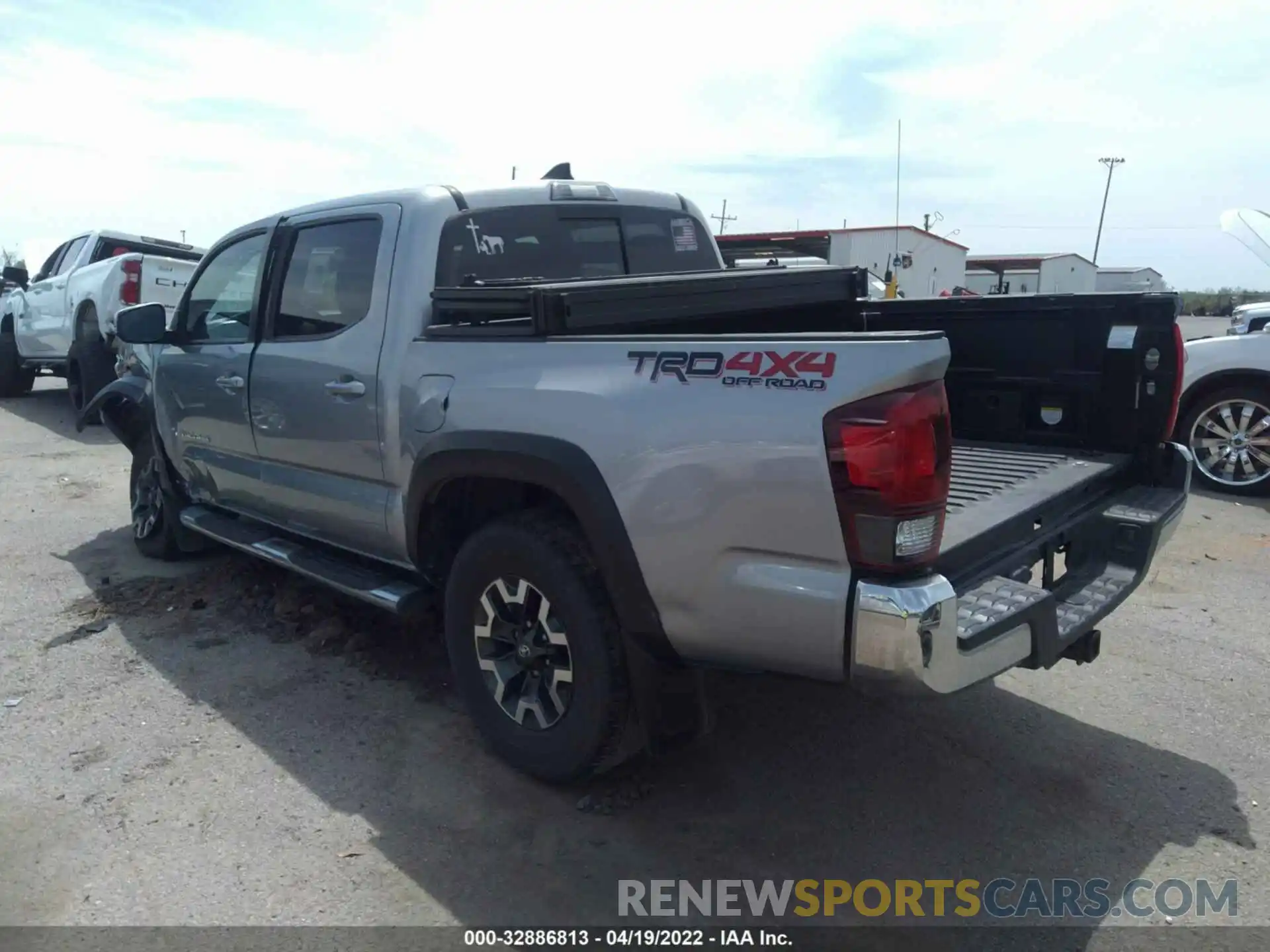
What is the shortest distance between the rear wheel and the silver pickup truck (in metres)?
4.09

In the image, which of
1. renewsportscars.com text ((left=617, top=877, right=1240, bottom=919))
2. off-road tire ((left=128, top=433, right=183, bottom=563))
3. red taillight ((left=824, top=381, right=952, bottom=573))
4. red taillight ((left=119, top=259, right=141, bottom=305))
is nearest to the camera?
red taillight ((left=824, top=381, right=952, bottom=573))

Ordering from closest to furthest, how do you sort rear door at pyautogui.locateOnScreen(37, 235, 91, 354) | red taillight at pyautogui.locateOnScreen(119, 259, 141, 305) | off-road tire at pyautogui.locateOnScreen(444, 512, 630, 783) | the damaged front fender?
off-road tire at pyautogui.locateOnScreen(444, 512, 630, 783)
the damaged front fender
red taillight at pyautogui.locateOnScreen(119, 259, 141, 305)
rear door at pyautogui.locateOnScreen(37, 235, 91, 354)

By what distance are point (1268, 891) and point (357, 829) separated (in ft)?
9.15

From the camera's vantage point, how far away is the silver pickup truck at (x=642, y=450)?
259cm

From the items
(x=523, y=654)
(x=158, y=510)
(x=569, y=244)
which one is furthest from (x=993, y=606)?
(x=158, y=510)

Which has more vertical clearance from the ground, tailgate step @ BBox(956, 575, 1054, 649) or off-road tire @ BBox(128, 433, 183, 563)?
tailgate step @ BBox(956, 575, 1054, 649)

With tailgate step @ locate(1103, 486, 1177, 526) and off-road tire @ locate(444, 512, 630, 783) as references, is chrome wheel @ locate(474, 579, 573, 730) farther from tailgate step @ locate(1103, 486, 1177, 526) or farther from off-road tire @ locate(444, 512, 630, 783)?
tailgate step @ locate(1103, 486, 1177, 526)

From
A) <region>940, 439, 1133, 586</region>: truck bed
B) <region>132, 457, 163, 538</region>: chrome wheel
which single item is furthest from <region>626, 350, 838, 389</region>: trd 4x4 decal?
<region>132, 457, 163, 538</region>: chrome wheel

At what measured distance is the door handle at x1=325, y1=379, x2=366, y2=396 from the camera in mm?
3932

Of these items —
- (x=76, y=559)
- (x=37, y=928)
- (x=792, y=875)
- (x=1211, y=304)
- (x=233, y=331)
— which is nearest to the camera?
(x=37, y=928)

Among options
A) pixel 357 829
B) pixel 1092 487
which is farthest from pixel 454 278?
pixel 1092 487

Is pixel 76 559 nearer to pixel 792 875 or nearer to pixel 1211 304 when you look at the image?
pixel 792 875

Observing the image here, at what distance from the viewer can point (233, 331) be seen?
16.2ft

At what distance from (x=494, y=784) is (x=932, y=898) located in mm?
1502
